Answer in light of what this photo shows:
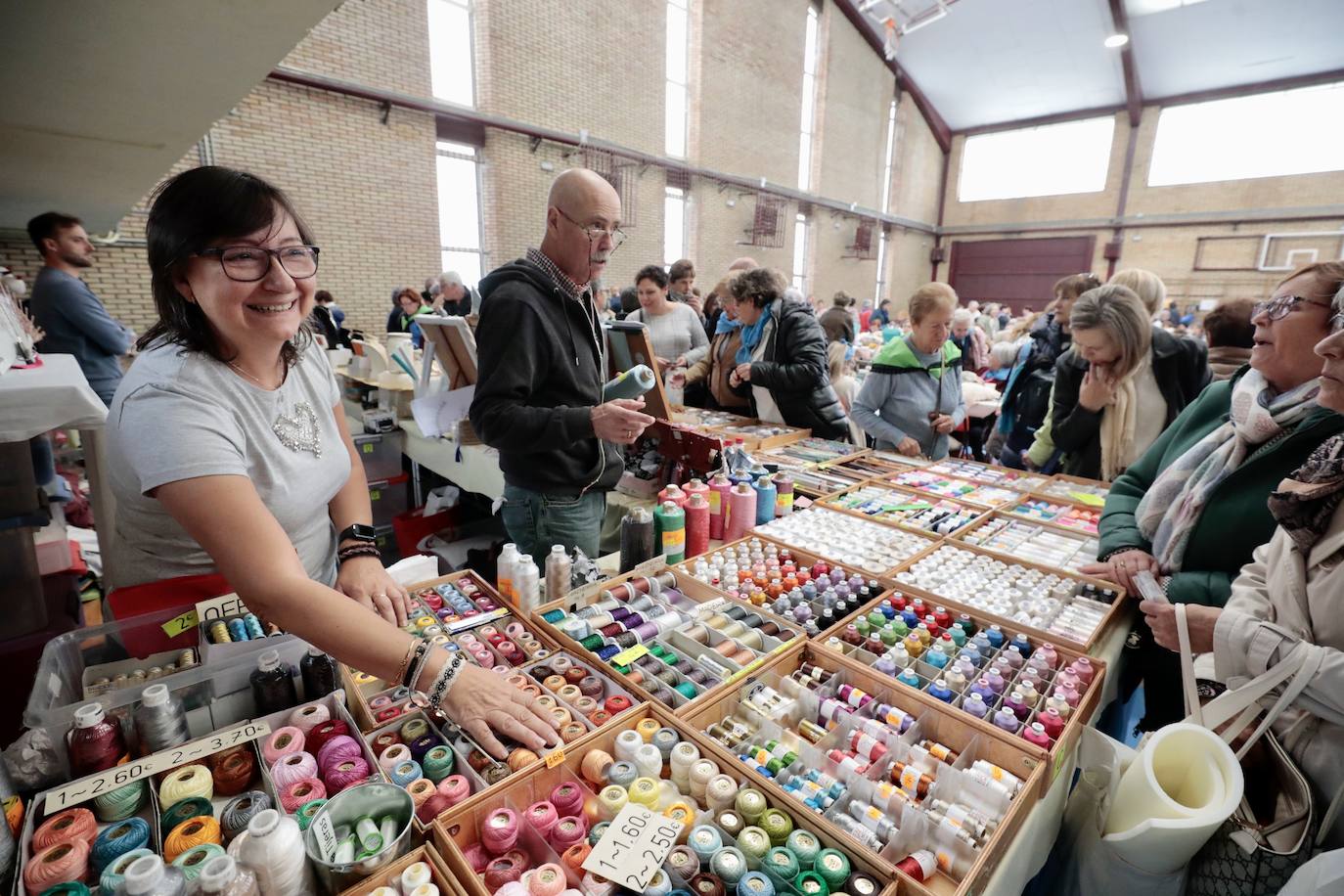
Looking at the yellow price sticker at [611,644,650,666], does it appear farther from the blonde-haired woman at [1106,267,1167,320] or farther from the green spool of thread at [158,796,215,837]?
the blonde-haired woman at [1106,267,1167,320]

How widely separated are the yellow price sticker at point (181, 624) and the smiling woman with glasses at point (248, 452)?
0.08 metres

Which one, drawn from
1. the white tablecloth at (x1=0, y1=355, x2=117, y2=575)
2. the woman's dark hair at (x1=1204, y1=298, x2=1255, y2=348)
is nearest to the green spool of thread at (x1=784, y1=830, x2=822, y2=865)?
the white tablecloth at (x1=0, y1=355, x2=117, y2=575)

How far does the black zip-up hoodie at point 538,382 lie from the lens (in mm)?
1803

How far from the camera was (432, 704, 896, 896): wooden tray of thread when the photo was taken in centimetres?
93

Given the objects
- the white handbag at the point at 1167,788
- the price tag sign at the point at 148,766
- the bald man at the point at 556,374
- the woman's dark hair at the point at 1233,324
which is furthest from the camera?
the woman's dark hair at the point at 1233,324

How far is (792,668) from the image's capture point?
149cm

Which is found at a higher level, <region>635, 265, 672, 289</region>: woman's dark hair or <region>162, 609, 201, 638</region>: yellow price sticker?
<region>635, 265, 672, 289</region>: woman's dark hair

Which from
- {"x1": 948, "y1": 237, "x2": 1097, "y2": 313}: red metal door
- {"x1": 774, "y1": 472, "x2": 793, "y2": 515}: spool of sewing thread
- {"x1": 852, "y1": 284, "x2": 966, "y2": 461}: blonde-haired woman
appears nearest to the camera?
{"x1": 774, "y1": 472, "x2": 793, "y2": 515}: spool of sewing thread

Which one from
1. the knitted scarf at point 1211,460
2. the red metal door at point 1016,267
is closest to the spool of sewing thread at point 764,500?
the knitted scarf at point 1211,460

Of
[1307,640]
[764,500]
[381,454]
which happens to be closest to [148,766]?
[764,500]

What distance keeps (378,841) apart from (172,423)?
78cm

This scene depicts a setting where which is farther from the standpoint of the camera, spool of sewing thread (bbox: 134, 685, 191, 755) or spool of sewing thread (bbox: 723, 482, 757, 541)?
spool of sewing thread (bbox: 723, 482, 757, 541)

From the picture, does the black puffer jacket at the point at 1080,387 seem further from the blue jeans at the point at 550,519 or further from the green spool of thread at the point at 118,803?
the green spool of thread at the point at 118,803

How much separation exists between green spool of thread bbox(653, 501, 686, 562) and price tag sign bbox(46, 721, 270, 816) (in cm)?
109
